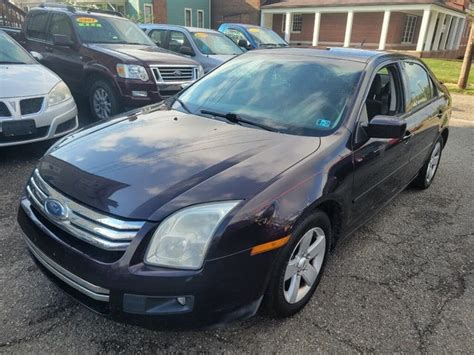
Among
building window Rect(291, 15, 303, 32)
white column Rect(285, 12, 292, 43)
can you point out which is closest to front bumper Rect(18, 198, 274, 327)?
white column Rect(285, 12, 292, 43)

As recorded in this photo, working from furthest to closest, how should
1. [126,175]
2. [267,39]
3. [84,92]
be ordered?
[267,39], [84,92], [126,175]

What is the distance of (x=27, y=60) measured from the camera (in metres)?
5.54

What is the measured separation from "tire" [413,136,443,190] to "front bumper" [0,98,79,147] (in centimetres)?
435

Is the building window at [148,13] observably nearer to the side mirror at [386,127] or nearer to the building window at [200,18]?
the building window at [200,18]

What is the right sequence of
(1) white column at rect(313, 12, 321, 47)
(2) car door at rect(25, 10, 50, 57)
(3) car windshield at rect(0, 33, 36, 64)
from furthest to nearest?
1. (1) white column at rect(313, 12, 321, 47)
2. (2) car door at rect(25, 10, 50, 57)
3. (3) car windshield at rect(0, 33, 36, 64)

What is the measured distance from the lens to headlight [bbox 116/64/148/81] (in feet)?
20.1

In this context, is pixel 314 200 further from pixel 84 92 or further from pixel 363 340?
pixel 84 92

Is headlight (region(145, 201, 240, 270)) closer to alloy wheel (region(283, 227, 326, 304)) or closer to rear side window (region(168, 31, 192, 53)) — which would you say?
alloy wheel (region(283, 227, 326, 304))

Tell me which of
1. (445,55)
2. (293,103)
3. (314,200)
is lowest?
(445,55)

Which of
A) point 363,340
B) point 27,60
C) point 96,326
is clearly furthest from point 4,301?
point 27,60

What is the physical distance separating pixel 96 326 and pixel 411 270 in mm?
2352

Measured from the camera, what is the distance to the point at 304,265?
98.5 inches

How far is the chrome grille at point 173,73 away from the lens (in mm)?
6465

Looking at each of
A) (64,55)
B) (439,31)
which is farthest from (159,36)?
(439,31)
